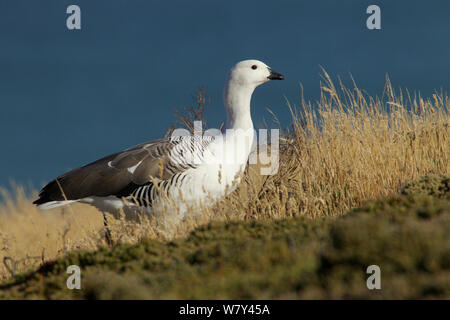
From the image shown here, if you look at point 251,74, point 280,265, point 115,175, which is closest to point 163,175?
point 115,175

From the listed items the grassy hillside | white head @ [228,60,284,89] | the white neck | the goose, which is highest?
white head @ [228,60,284,89]

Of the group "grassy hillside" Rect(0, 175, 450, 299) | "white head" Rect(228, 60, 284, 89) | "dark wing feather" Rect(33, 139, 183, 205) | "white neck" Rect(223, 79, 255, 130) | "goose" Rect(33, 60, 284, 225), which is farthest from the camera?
"white head" Rect(228, 60, 284, 89)

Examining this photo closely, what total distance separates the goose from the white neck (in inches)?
0.8

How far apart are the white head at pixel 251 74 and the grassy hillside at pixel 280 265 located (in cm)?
456

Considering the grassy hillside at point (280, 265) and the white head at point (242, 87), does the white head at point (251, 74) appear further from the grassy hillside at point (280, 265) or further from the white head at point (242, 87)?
the grassy hillside at point (280, 265)

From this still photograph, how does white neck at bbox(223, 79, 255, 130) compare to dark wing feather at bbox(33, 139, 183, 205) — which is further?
white neck at bbox(223, 79, 255, 130)

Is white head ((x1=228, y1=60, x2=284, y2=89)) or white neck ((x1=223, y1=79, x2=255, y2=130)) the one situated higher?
white head ((x1=228, y1=60, x2=284, y2=89))

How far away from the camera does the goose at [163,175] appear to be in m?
10.3

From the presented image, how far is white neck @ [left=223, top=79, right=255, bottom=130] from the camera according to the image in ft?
37.2

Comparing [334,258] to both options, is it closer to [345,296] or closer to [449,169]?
[345,296]

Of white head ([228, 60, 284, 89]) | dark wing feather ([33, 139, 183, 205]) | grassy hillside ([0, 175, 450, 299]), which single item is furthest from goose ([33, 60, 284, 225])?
grassy hillside ([0, 175, 450, 299])

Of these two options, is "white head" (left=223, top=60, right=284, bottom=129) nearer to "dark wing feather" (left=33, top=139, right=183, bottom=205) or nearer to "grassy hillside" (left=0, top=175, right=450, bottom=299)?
"dark wing feather" (left=33, top=139, right=183, bottom=205)
